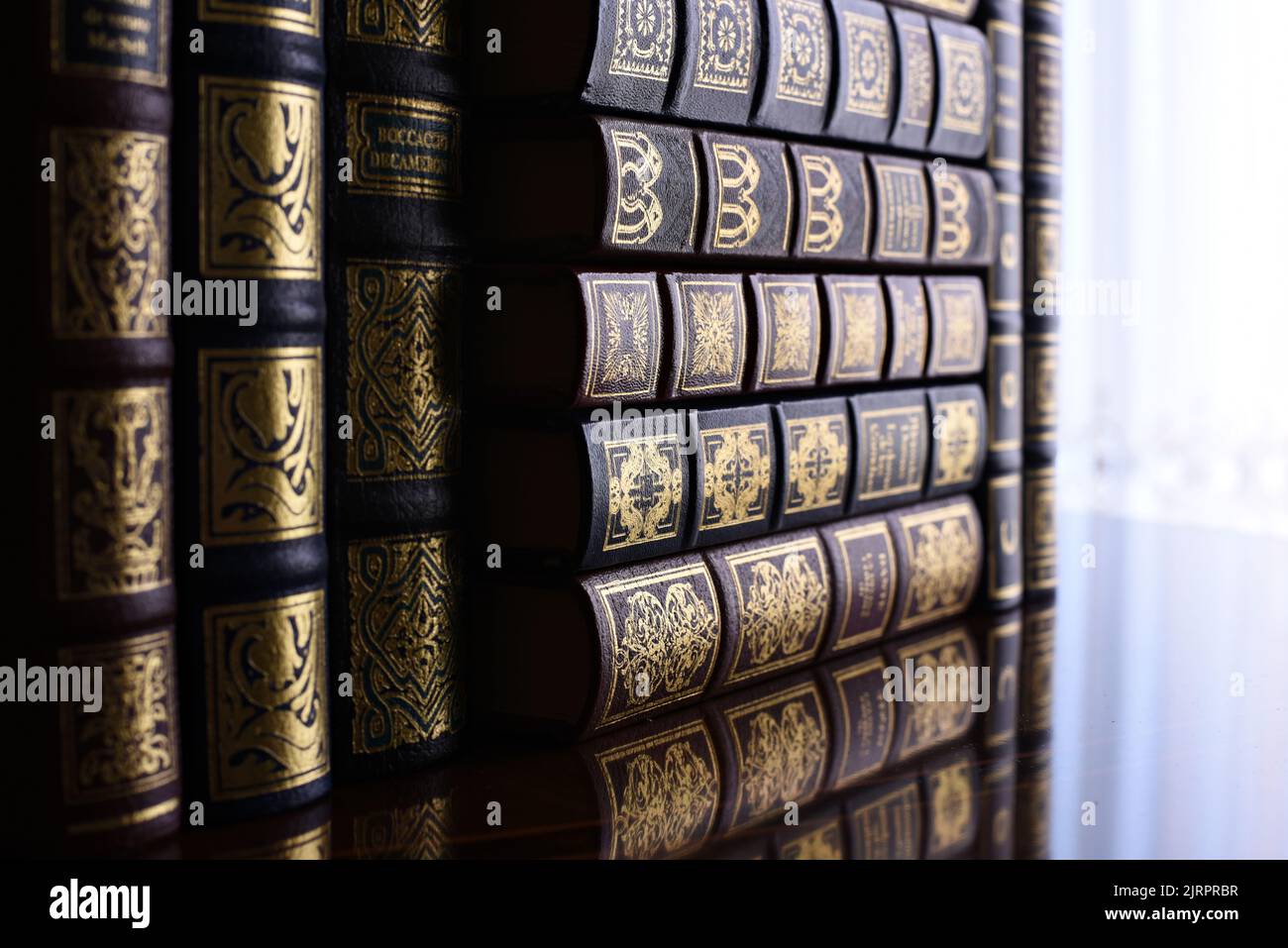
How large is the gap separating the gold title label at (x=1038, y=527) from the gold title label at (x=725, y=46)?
0.79 m

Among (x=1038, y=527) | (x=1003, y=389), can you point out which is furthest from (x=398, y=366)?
(x=1038, y=527)

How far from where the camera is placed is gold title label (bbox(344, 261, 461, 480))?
51.5 inches

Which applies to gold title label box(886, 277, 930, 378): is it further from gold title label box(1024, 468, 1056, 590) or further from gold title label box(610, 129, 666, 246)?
gold title label box(610, 129, 666, 246)

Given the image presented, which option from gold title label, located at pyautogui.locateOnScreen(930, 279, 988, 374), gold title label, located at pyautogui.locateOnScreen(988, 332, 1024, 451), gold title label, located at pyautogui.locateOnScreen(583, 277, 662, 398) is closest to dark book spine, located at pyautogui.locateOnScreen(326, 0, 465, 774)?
gold title label, located at pyautogui.locateOnScreen(583, 277, 662, 398)

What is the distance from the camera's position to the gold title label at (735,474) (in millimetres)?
1512

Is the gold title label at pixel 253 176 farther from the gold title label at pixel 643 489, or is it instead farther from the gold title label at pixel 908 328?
the gold title label at pixel 908 328

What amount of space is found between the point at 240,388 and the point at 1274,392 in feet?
6.22

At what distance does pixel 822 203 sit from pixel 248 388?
70cm

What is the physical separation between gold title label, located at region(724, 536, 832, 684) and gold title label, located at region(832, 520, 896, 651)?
0.14 feet

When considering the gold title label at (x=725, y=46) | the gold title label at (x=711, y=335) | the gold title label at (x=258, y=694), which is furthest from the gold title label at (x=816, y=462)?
the gold title label at (x=258, y=694)

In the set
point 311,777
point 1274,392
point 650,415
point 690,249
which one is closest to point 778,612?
point 650,415

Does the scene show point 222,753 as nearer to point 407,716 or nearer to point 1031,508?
point 407,716
